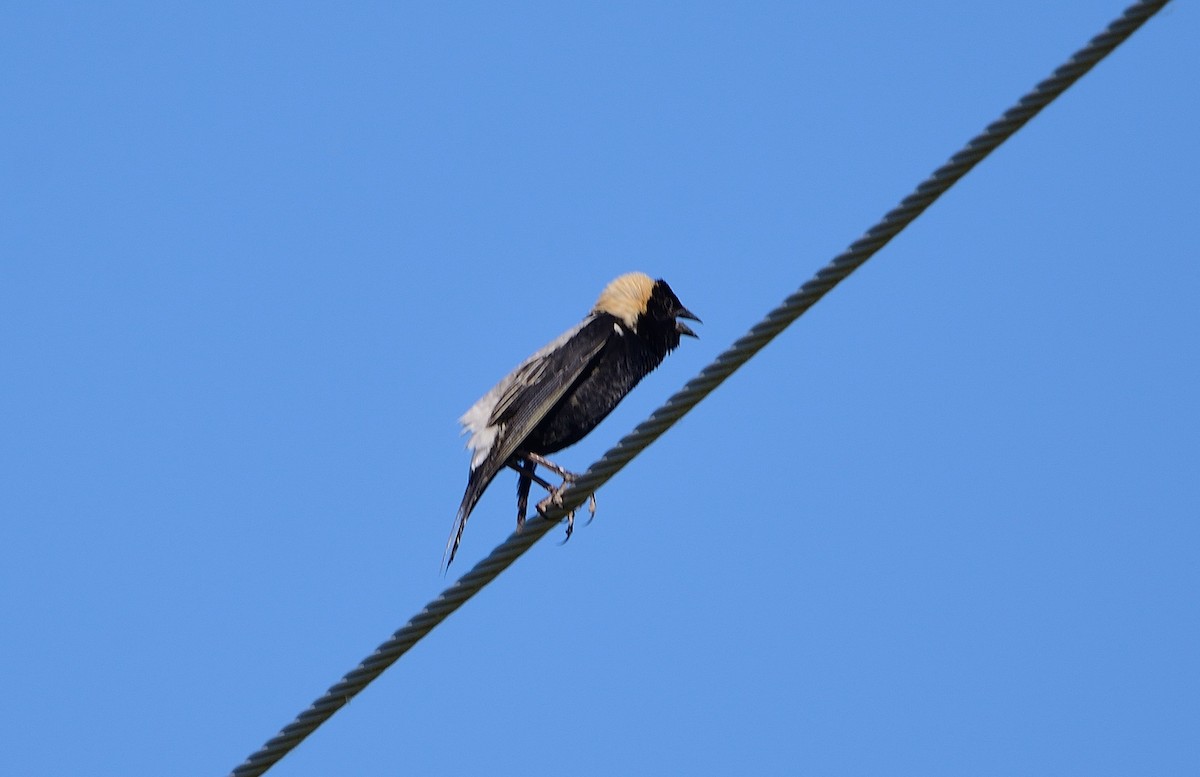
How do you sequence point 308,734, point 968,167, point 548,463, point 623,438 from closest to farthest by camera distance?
1. point 968,167
2. point 308,734
3. point 623,438
4. point 548,463

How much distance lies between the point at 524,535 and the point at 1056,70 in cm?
180

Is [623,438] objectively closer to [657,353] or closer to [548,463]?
[548,463]

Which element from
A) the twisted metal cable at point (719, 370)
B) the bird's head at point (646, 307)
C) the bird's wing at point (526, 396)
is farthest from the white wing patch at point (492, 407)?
the twisted metal cable at point (719, 370)

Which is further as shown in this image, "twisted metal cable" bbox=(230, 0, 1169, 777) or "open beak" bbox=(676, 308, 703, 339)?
"open beak" bbox=(676, 308, 703, 339)

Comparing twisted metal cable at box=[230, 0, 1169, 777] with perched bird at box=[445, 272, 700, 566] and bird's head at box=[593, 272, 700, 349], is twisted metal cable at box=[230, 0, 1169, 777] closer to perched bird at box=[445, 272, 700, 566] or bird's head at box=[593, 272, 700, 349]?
perched bird at box=[445, 272, 700, 566]

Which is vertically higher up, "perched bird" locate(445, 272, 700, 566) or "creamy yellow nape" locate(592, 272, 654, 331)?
"creamy yellow nape" locate(592, 272, 654, 331)

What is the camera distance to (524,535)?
4.08 m

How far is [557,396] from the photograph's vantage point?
242 inches

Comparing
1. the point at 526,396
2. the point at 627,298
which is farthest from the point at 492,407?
the point at 627,298

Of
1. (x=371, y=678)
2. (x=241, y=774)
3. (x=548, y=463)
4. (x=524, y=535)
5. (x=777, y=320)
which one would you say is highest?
(x=548, y=463)

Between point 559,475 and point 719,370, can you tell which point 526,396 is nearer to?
point 559,475

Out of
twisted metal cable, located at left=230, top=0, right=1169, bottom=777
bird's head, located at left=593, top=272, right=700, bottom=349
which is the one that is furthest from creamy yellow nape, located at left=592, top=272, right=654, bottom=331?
twisted metal cable, located at left=230, top=0, right=1169, bottom=777

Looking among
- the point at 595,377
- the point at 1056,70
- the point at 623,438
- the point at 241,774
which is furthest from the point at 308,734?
the point at 595,377

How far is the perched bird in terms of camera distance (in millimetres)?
6004
